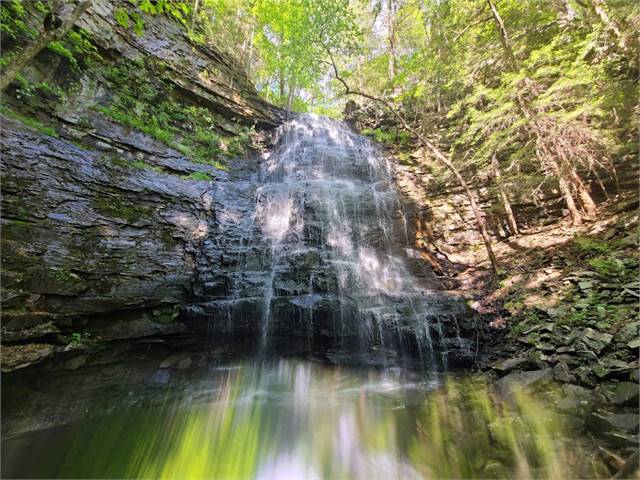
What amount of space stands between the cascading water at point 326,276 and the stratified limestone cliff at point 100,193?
83 centimetres

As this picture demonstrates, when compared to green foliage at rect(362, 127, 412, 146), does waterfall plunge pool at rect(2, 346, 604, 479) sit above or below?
Answer: below

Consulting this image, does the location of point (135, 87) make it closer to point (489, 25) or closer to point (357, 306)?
point (357, 306)

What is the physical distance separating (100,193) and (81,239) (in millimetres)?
1308

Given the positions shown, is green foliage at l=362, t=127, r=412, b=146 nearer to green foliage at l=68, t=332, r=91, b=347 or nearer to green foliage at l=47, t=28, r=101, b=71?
green foliage at l=47, t=28, r=101, b=71

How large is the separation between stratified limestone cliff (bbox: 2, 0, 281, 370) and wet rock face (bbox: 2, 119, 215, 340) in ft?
0.07

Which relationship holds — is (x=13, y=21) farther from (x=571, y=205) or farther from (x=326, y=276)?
(x=571, y=205)

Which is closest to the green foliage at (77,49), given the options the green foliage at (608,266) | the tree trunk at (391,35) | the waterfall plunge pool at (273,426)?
the waterfall plunge pool at (273,426)

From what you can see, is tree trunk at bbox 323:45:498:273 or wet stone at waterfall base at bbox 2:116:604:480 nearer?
wet stone at waterfall base at bbox 2:116:604:480

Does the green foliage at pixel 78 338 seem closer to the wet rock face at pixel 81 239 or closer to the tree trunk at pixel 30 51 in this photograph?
the wet rock face at pixel 81 239

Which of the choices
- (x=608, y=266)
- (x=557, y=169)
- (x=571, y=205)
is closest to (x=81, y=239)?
(x=608, y=266)

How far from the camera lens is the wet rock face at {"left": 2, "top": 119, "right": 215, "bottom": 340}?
185 inches

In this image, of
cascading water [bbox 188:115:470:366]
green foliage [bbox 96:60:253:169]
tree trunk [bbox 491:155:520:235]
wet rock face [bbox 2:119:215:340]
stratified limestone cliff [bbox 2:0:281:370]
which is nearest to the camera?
wet rock face [bbox 2:119:215:340]

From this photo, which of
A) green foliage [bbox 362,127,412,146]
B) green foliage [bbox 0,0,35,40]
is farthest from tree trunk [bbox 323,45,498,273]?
green foliage [bbox 0,0,35,40]

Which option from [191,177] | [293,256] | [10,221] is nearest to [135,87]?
[191,177]
